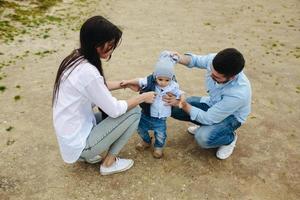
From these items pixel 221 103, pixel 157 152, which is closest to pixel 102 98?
pixel 157 152

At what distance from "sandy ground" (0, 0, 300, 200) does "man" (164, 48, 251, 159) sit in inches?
13.4

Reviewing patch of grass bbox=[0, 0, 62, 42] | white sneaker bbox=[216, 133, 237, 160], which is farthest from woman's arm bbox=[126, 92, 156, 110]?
patch of grass bbox=[0, 0, 62, 42]

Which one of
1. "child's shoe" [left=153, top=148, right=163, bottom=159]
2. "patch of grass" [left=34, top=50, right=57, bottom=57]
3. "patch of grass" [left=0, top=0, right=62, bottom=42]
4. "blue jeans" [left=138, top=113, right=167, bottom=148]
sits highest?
"blue jeans" [left=138, top=113, right=167, bottom=148]

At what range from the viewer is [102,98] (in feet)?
11.4

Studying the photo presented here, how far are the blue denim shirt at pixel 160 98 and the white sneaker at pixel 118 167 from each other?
616 millimetres

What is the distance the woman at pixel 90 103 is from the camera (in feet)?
11.0

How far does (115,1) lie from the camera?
1126cm

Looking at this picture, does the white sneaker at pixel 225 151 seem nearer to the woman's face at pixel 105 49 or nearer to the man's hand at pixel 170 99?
the man's hand at pixel 170 99

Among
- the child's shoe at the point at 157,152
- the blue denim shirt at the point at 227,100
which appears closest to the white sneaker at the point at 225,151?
the blue denim shirt at the point at 227,100

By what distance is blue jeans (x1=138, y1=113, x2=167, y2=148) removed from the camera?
4.12 metres

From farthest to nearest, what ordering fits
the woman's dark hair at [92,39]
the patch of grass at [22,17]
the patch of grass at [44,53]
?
the patch of grass at [22,17] < the patch of grass at [44,53] < the woman's dark hair at [92,39]

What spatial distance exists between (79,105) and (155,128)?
98 centimetres

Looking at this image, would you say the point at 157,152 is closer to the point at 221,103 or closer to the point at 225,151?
the point at 225,151

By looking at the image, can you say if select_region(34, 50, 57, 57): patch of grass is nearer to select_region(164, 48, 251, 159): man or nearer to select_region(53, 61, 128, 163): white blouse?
select_region(164, 48, 251, 159): man
